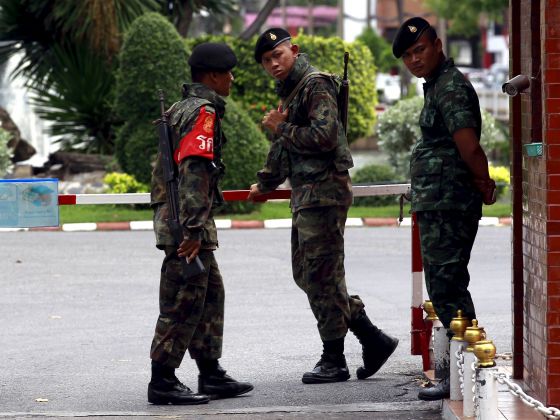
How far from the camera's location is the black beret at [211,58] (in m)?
6.94

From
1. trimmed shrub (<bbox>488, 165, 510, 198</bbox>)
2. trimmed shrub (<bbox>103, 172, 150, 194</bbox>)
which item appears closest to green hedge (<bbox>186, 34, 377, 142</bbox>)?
trimmed shrub (<bbox>103, 172, 150, 194</bbox>)

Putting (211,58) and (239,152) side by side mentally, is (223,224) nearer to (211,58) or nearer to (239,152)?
(239,152)

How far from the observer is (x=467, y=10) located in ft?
160

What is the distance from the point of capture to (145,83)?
18.1m

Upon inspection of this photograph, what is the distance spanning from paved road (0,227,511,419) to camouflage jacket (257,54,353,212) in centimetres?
101

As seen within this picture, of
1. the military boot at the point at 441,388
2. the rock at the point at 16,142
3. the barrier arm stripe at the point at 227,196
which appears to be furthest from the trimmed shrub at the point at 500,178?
the military boot at the point at 441,388

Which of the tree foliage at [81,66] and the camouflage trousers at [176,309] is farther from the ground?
the tree foliage at [81,66]

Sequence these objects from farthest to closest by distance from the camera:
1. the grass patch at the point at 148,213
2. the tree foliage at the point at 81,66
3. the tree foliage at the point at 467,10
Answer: the tree foliage at the point at 467,10, the tree foliage at the point at 81,66, the grass patch at the point at 148,213

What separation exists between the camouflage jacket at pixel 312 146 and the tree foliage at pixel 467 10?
1461 inches

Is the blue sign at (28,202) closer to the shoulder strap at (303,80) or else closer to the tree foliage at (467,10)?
the shoulder strap at (303,80)

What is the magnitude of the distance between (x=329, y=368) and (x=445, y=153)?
59.6 inches

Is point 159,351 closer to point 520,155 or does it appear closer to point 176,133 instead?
point 176,133

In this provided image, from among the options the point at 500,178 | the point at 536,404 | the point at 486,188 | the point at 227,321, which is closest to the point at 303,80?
the point at 486,188

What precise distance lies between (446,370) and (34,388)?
2.26 metres
